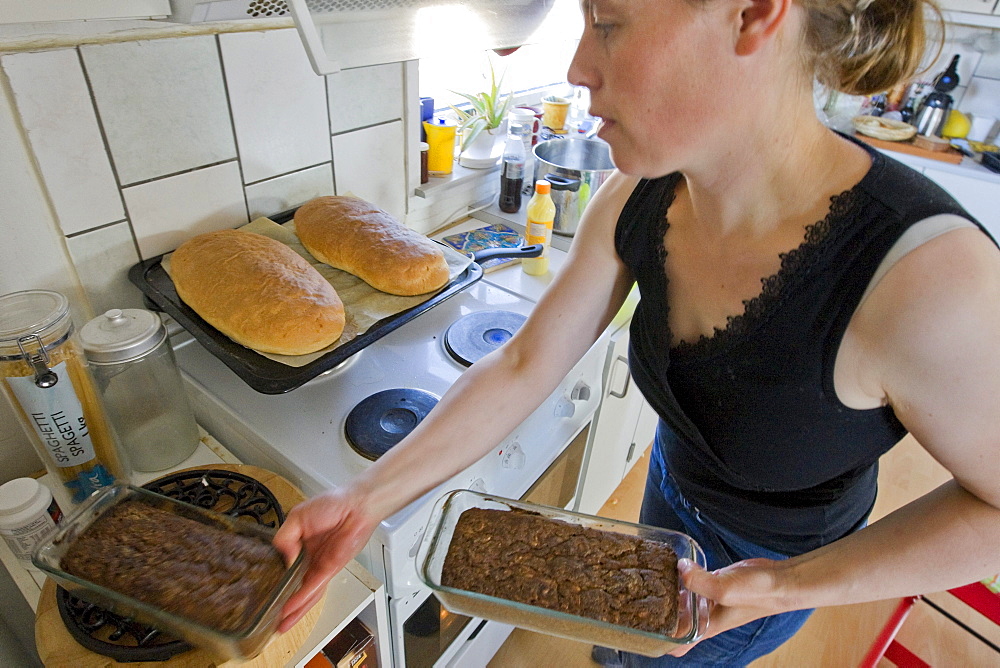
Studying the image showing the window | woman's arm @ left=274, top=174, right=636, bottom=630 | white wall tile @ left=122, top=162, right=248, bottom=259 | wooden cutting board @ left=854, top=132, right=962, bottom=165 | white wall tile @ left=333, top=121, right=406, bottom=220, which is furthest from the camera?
wooden cutting board @ left=854, top=132, right=962, bottom=165

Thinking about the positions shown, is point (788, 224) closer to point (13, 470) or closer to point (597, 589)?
point (597, 589)

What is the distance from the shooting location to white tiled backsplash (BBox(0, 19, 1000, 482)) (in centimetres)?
83

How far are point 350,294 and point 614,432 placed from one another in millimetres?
810

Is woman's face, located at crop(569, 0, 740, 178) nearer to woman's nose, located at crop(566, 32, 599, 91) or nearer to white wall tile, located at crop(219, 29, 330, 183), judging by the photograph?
woman's nose, located at crop(566, 32, 599, 91)

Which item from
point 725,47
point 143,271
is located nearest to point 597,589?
point 725,47

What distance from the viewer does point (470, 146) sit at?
1703 mm

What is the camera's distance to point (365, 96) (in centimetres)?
124

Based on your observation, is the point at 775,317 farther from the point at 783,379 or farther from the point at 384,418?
the point at 384,418

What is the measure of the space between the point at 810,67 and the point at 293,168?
3.03 ft

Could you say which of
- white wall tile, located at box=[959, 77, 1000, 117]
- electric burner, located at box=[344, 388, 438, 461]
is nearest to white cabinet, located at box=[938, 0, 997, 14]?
white wall tile, located at box=[959, 77, 1000, 117]

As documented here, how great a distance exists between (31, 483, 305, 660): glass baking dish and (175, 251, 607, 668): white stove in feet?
0.57

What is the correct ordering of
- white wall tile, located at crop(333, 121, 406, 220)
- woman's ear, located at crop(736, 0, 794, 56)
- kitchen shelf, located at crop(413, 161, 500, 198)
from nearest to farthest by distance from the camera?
1. woman's ear, located at crop(736, 0, 794, 56)
2. white wall tile, located at crop(333, 121, 406, 220)
3. kitchen shelf, located at crop(413, 161, 500, 198)

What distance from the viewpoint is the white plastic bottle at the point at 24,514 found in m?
0.70

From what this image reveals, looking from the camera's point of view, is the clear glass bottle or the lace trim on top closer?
the lace trim on top
